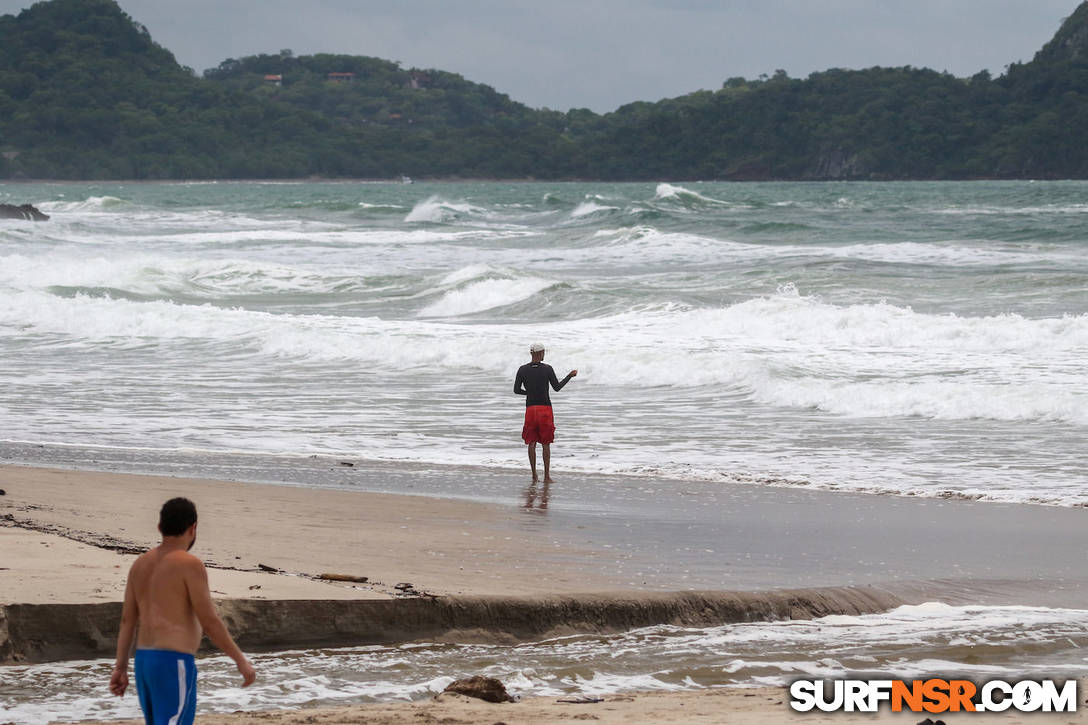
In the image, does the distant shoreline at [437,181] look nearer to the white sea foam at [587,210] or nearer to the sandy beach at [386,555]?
the white sea foam at [587,210]

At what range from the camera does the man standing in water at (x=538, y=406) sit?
10.4 metres

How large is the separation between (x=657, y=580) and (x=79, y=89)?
168021 millimetres

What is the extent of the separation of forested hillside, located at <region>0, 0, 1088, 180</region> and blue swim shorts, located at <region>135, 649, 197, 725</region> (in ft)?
416

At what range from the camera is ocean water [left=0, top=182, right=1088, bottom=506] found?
11.8 m

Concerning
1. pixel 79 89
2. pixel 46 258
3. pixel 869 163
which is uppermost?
pixel 79 89

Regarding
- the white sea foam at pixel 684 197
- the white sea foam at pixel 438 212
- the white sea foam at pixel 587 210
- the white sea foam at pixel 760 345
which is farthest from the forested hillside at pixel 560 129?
the white sea foam at pixel 760 345

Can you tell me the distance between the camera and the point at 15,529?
7.22 meters

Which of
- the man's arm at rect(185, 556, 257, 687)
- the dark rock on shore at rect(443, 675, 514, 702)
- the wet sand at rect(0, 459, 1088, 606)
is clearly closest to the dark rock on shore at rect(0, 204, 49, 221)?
the wet sand at rect(0, 459, 1088, 606)

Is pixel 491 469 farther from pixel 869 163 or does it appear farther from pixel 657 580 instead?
pixel 869 163

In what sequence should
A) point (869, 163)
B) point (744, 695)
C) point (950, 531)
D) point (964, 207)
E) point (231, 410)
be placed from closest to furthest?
point (744, 695) → point (950, 531) → point (231, 410) → point (964, 207) → point (869, 163)

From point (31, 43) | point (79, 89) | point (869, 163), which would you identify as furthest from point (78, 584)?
point (31, 43)

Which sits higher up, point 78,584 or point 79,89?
point 79,89

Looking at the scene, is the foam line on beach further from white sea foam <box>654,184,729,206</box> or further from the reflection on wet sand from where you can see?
white sea foam <box>654,184,729,206</box>

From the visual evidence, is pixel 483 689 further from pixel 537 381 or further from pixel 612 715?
pixel 537 381
